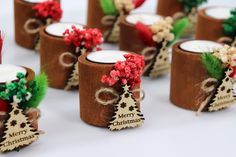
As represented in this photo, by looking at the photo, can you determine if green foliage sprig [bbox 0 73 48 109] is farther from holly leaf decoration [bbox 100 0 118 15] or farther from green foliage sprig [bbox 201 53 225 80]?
holly leaf decoration [bbox 100 0 118 15]

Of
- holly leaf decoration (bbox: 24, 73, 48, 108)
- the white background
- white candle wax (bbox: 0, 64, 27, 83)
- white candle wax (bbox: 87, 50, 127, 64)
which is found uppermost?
white candle wax (bbox: 87, 50, 127, 64)

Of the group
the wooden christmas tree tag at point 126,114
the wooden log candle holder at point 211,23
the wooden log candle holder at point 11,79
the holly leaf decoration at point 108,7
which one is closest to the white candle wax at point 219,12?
the wooden log candle holder at point 211,23

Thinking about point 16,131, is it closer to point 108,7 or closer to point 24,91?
point 24,91

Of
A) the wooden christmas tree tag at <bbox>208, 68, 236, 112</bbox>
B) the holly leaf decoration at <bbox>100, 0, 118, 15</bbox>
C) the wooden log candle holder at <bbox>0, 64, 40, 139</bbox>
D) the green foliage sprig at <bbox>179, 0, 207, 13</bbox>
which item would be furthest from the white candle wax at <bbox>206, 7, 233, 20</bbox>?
the wooden log candle holder at <bbox>0, 64, 40, 139</bbox>

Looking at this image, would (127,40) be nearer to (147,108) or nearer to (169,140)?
(147,108)

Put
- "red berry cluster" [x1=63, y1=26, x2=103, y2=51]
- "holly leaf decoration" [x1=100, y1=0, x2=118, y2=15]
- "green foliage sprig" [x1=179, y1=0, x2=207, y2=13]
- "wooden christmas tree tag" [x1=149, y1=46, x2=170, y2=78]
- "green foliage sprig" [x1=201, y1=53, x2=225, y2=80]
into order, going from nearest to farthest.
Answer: "green foliage sprig" [x1=201, y1=53, x2=225, y2=80], "red berry cluster" [x1=63, y1=26, x2=103, y2=51], "wooden christmas tree tag" [x1=149, y1=46, x2=170, y2=78], "holly leaf decoration" [x1=100, y1=0, x2=118, y2=15], "green foliage sprig" [x1=179, y1=0, x2=207, y2=13]

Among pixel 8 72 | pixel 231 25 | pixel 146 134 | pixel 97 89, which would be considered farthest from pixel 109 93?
pixel 231 25

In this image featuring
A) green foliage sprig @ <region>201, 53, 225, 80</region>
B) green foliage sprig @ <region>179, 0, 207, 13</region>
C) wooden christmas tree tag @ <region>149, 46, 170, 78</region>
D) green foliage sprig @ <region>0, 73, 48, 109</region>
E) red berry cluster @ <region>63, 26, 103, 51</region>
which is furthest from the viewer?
green foliage sprig @ <region>179, 0, 207, 13</region>
